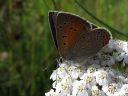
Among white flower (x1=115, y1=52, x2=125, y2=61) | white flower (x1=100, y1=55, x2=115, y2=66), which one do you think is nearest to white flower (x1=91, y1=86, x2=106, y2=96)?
white flower (x1=100, y1=55, x2=115, y2=66)

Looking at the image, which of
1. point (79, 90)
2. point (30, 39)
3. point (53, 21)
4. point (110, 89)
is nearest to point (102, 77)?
point (110, 89)

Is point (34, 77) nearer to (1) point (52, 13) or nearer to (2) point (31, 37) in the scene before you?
(2) point (31, 37)

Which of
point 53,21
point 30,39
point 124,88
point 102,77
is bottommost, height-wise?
point 30,39

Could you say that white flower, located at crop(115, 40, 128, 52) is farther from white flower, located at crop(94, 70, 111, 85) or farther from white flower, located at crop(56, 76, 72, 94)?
white flower, located at crop(56, 76, 72, 94)

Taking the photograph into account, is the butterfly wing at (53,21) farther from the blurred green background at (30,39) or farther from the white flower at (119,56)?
the blurred green background at (30,39)

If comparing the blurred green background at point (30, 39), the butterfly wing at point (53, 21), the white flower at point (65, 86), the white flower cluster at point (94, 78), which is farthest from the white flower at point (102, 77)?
the blurred green background at point (30, 39)

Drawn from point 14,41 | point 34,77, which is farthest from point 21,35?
point 34,77

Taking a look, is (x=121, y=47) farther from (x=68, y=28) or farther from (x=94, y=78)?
(x=68, y=28)
